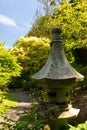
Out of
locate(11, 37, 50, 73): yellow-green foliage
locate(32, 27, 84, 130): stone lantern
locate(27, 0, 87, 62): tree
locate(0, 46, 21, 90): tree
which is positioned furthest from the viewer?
locate(11, 37, 50, 73): yellow-green foliage

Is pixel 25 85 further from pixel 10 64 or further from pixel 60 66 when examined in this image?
pixel 60 66

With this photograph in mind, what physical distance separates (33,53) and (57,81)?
27.1 metres

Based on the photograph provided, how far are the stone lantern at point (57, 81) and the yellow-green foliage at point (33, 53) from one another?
2589 centimetres

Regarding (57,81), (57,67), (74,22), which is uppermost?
(74,22)

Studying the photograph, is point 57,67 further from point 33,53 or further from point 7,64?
point 33,53

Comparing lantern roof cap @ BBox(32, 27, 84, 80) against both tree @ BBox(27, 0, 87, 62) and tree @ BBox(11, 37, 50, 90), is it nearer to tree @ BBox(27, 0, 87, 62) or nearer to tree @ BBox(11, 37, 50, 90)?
tree @ BBox(27, 0, 87, 62)

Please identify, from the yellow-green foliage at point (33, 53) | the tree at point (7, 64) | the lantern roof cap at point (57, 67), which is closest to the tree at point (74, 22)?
the tree at point (7, 64)

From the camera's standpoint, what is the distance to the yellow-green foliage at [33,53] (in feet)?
105

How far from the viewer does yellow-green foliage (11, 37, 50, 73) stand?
105ft

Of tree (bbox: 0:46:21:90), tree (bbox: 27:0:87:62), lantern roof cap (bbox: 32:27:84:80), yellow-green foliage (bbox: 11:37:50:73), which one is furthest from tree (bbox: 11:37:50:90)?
lantern roof cap (bbox: 32:27:84:80)

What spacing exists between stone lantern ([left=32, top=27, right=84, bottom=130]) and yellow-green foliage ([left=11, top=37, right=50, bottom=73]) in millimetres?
25888

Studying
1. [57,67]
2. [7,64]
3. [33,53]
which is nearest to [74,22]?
[7,64]

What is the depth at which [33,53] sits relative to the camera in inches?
1278

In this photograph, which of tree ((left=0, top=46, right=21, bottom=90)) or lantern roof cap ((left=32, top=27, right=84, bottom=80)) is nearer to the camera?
lantern roof cap ((left=32, top=27, right=84, bottom=80))
